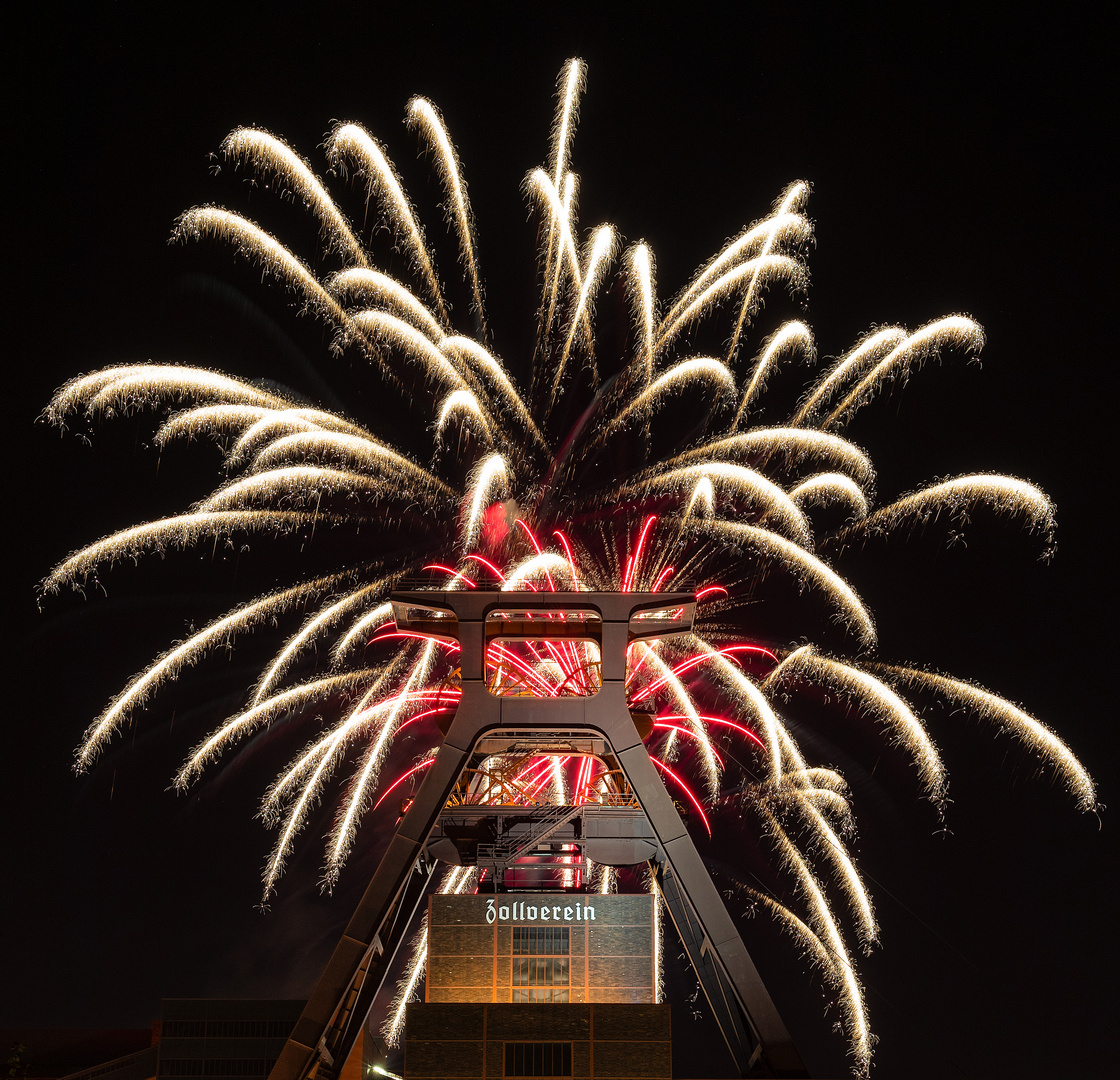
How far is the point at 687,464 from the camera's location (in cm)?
2761

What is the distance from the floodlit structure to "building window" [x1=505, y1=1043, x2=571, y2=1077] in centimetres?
3

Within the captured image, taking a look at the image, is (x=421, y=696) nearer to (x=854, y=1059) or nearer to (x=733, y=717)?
(x=733, y=717)

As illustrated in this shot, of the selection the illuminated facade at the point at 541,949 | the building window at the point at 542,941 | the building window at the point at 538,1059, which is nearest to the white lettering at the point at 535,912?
the illuminated facade at the point at 541,949

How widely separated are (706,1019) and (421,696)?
2079cm

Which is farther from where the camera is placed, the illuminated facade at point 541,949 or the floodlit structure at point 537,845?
the illuminated facade at point 541,949

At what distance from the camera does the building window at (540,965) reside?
24.0m

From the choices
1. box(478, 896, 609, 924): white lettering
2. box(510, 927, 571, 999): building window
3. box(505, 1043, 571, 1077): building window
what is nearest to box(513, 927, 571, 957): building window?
box(510, 927, 571, 999): building window

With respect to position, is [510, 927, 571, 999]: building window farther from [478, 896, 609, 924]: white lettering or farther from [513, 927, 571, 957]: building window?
[478, 896, 609, 924]: white lettering

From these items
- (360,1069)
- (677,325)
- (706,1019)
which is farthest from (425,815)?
(706,1019)

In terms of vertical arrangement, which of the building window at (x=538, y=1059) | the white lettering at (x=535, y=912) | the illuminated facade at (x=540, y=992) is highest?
the white lettering at (x=535, y=912)

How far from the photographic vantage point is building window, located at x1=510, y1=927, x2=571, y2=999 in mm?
24031

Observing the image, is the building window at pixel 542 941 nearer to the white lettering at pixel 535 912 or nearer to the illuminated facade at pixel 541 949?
the illuminated facade at pixel 541 949

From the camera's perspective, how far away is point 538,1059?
2275cm

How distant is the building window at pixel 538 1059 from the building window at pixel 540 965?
114 cm
